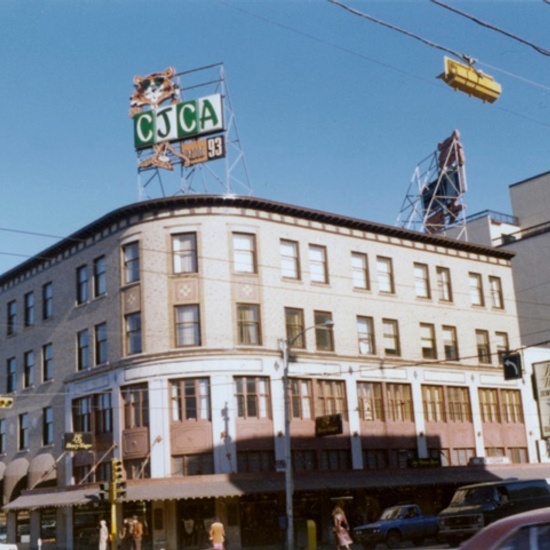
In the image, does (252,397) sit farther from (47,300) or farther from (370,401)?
(47,300)

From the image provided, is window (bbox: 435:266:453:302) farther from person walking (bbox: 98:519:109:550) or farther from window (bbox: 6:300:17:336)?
window (bbox: 6:300:17:336)

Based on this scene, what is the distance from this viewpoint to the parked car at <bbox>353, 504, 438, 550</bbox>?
32281 millimetres

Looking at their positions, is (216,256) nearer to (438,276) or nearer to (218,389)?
(218,389)

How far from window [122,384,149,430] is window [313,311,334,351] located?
352 inches

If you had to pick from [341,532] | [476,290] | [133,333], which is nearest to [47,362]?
[133,333]

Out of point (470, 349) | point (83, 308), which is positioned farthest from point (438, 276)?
point (83, 308)

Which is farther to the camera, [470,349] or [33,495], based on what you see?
[470,349]

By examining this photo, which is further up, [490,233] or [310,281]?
[490,233]

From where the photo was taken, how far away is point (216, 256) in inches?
1563

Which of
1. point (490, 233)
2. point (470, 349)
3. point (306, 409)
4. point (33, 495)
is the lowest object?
point (33, 495)

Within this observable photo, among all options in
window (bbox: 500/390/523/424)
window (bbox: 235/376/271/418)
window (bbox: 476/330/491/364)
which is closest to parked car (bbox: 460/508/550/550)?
window (bbox: 235/376/271/418)

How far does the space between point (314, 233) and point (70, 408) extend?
1541cm

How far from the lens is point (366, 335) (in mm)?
44250

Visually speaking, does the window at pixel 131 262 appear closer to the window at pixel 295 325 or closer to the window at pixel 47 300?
the window at pixel 295 325
